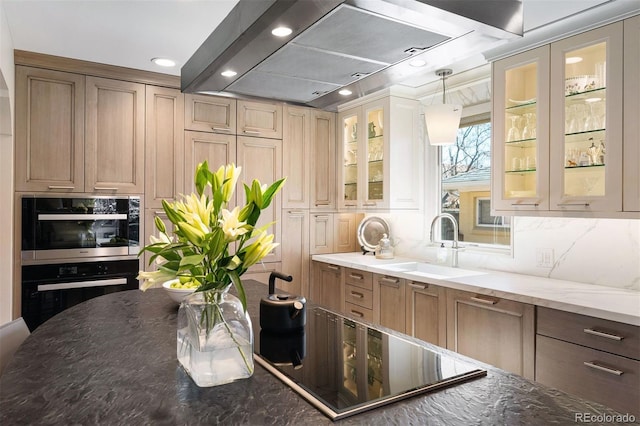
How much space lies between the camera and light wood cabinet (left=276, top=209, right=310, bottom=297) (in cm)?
391

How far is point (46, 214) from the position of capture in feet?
9.61

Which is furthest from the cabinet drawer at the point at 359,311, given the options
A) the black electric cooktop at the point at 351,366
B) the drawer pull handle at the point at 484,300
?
the black electric cooktop at the point at 351,366

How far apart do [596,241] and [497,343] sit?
35.3 inches

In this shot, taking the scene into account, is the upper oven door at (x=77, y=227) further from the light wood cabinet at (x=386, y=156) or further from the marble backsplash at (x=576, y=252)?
the marble backsplash at (x=576, y=252)

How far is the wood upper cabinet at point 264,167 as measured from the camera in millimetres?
3715

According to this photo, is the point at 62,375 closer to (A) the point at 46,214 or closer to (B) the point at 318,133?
(A) the point at 46,214

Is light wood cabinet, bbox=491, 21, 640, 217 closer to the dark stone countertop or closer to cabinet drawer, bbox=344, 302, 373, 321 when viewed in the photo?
cabinet drawer, bbox=344, 302, 373, 321

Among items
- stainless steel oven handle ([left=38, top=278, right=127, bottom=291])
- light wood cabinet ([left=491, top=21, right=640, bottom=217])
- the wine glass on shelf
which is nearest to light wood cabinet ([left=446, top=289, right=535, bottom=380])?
light wood cabinet ([left=491, top=21, right=640, bottom=217])

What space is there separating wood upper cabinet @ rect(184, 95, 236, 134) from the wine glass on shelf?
2.27 meters

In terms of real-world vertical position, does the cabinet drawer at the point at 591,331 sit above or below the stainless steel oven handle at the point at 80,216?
below

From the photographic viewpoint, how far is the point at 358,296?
3.40 m

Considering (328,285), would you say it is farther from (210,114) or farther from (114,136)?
(114,136)

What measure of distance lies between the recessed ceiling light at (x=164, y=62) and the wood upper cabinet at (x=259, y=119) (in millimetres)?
726

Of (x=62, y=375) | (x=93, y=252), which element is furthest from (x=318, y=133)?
(x=62, y=375)
